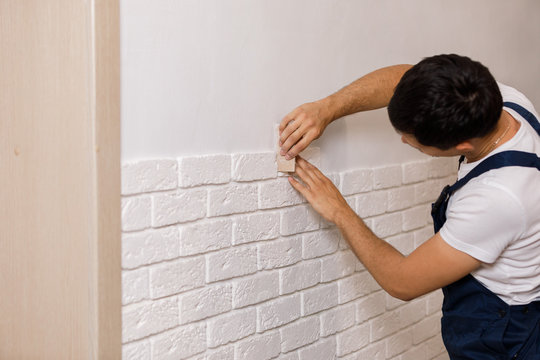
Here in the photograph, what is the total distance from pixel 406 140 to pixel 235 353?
0.78 m

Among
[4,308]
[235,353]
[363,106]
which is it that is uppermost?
[363,106]

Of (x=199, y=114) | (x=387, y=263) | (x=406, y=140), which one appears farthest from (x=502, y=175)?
(x=199, y=114)

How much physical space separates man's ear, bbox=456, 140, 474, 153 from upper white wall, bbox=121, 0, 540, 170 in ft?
1.63

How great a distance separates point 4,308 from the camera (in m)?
1.53

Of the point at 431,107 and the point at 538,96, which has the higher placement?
the point at 538,96

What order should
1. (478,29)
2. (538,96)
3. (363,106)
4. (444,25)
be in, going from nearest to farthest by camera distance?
1. (363,106)
2. (444,25)
3. (478,29)
4. (538,96)

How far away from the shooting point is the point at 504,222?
1308 millimetres

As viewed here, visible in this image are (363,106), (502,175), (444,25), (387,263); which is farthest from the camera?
(444,25)

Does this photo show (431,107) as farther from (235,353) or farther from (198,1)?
(235,353)

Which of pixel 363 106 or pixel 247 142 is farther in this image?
pixel 363 106

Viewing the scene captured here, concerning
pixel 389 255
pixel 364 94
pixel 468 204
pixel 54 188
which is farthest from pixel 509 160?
pixel 54 188

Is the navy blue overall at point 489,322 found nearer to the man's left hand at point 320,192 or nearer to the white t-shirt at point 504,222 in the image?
the white t-shirt at point 504,222

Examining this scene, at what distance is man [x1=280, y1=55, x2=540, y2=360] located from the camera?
129 centimetres

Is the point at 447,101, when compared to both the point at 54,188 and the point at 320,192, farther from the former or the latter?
the point at 54,188
